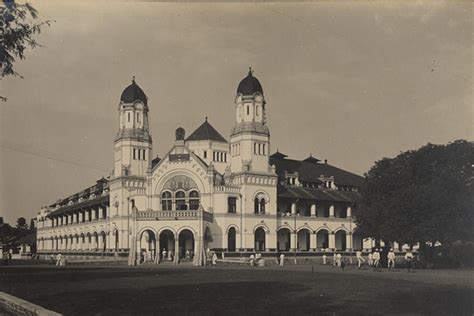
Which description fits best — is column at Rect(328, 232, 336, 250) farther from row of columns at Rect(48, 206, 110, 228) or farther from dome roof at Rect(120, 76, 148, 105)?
row of columns at Rect(48, 206, 110, 228)

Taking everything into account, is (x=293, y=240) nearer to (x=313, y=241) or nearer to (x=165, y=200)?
(x=313, y=241)

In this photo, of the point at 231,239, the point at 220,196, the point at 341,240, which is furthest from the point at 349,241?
the point at 220,196

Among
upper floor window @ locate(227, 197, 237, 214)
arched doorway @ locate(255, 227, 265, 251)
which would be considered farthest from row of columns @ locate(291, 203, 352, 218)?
upper floor window @ locate(227, 197, 237, 214)

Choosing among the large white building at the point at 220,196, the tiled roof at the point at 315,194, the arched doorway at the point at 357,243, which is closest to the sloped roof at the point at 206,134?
the large white building at the point at 220,196

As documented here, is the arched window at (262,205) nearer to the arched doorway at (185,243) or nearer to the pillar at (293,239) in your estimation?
the pillar at (293,239)

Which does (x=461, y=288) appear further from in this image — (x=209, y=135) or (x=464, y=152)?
(x=209, y=135)

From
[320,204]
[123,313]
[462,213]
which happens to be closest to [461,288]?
[123,313]
